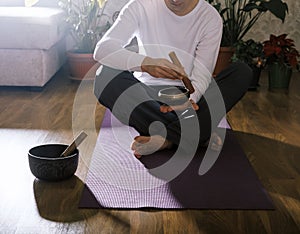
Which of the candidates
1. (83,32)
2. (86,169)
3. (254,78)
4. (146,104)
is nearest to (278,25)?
(254,78)

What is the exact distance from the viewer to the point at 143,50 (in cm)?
226

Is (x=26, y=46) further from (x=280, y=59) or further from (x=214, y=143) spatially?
(x=280, y=59)

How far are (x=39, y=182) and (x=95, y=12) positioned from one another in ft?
6.18

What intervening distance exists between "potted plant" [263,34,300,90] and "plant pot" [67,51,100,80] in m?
1.05

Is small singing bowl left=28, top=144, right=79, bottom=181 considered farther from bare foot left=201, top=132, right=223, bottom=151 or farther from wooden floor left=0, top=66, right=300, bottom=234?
bare foot left=201, top=132, right=223, bottom=151

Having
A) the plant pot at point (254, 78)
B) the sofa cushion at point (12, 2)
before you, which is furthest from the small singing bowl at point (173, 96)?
the sofa cushion at point (12, 2)

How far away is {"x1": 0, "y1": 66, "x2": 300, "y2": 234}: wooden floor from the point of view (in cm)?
159

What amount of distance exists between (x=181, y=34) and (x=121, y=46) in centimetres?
30

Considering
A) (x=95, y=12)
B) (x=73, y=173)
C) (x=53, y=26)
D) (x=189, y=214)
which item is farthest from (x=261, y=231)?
(x=95, y=12)

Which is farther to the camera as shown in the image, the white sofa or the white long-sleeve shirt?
the white sofa

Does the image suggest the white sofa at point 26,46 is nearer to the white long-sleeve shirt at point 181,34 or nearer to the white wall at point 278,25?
the white long-sleeve shirt at point 181,34

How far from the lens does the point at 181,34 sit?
2.25 metres

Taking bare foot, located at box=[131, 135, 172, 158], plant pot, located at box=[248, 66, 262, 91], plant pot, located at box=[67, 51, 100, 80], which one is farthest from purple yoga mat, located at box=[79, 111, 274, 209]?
plant pot, located at box=[67, 51, 100, 80]

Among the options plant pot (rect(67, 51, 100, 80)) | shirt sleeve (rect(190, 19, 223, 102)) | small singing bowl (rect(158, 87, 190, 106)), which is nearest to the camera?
small singing bowl (rect(158, 87, 190, 106))
